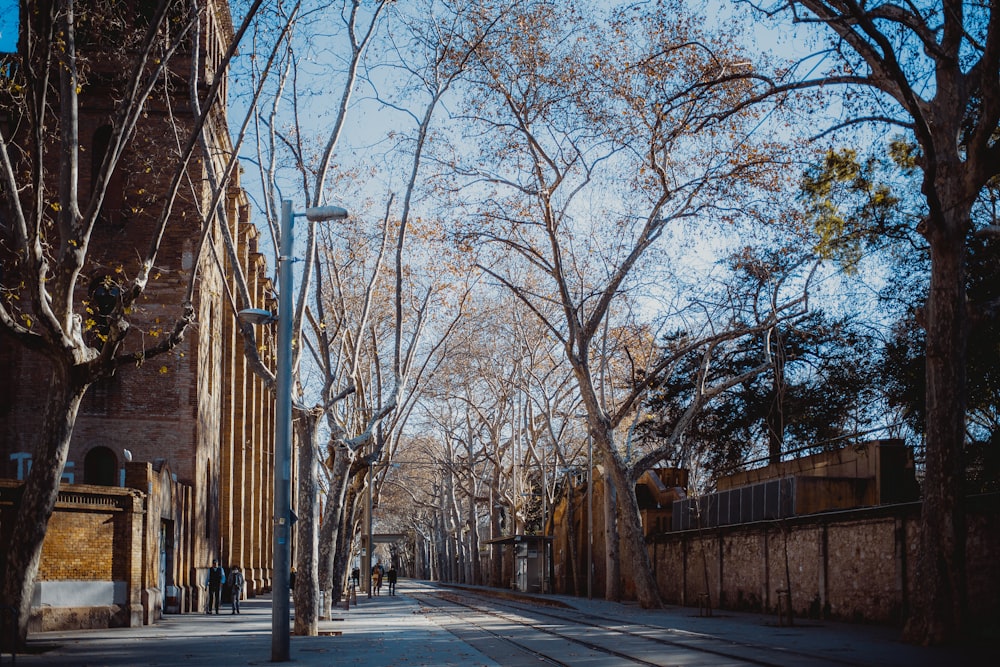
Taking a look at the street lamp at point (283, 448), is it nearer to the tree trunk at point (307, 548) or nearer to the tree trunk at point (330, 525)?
the tree trunk at point (307, 548)

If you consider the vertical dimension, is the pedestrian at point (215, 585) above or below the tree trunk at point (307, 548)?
below

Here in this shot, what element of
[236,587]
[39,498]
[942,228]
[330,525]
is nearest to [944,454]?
[942,228]

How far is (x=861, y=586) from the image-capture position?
22.5m

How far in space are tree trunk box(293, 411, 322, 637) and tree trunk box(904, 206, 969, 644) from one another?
1030cm

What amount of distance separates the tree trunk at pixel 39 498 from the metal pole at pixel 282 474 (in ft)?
9.15

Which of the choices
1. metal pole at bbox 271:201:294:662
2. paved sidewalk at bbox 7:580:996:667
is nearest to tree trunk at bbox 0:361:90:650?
paved sidewalk at bbox 7:580:996:667

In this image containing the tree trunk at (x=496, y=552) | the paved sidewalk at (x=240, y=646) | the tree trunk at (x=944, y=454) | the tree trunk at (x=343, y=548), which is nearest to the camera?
the paved sidewalk at (x=240, y=646)

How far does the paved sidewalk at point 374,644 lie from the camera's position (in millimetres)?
14328

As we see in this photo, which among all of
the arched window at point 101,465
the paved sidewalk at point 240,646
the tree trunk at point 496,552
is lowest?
the tree trunk at point 496,552

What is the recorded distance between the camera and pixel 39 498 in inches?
589

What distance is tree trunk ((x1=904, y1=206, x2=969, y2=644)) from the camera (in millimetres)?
15445

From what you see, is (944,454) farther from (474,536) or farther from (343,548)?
(474,536)

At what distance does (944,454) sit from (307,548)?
1099 centimetres

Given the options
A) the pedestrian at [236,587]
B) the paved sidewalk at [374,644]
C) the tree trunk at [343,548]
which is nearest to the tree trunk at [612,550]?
the tree trunk at [343,548]
